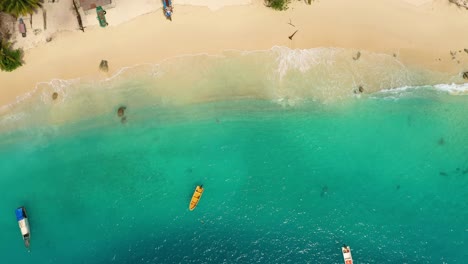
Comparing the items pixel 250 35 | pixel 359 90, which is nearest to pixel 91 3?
pixel 250 35

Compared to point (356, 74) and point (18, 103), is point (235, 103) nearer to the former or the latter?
point (356, 74)

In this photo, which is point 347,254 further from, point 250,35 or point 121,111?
point 121,111

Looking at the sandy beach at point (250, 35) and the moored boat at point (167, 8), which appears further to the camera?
the sandy beach at point (250, 35)

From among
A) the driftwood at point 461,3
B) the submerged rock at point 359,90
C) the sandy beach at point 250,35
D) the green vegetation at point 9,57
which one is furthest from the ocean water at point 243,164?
the driftwood at point 461,3

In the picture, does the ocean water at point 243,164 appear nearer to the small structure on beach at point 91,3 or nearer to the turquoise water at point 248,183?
the turquoise water at point 248,183

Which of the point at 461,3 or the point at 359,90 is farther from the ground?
the point at 461,3
